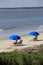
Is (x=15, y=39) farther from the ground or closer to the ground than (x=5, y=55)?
closer to the ground

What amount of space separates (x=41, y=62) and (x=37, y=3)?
76801 millimetres

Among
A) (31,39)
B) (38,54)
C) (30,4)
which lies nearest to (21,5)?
(30,4)

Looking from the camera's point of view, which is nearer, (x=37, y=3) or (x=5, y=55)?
(x=5, y=55)

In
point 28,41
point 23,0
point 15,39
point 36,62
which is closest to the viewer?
point 36,62

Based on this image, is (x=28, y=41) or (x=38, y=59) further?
(x=28, y=41)

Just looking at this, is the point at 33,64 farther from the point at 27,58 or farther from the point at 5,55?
the point at 5,55

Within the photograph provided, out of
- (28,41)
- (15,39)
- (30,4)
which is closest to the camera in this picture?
(15,39)

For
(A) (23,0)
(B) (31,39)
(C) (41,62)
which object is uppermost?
(C) (41,62)

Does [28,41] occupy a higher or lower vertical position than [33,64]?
lower

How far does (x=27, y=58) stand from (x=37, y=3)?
252ft

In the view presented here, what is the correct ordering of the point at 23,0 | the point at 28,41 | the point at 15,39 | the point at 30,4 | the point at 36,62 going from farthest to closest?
the point at 23,0
the point at 30,4
the point at 28,41
the point at 15,39
the point at 36,62

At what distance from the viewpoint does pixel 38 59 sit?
8.05m

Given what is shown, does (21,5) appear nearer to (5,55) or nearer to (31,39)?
(31,39)

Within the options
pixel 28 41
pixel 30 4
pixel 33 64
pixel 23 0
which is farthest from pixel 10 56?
pixel 23 0
